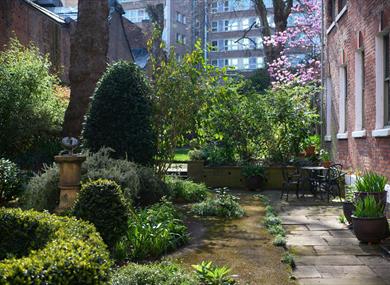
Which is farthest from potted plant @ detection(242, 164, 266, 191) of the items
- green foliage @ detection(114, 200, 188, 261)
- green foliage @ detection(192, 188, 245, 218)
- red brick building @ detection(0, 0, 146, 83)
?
red brick building @ detection(0, 0, 146, 83)

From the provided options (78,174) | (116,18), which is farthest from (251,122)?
(116,18)

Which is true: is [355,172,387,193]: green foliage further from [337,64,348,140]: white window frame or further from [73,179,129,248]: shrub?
[337,64,348,140]: white window frame

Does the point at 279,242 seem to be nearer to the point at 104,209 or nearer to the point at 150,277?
the point at 104,209

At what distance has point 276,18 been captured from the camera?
23.4 metres

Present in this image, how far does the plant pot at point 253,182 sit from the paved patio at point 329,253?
4.11m

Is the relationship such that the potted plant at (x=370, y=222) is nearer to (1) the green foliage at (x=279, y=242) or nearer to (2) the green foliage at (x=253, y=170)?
(1) the green foliage at (x=279, y=242)

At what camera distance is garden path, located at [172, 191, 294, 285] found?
558cm

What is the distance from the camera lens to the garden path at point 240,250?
18.3 feet

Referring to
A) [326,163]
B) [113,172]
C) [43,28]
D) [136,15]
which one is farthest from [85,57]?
[136,15]

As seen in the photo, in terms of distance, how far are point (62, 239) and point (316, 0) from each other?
24.0 m

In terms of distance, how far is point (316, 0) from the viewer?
2527 cm

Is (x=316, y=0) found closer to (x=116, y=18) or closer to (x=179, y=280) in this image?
(x=116, y=18)

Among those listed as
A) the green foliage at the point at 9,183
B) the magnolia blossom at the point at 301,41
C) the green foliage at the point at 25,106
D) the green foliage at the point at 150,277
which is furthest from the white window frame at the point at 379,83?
the magnolia blossom at the point at 301,41

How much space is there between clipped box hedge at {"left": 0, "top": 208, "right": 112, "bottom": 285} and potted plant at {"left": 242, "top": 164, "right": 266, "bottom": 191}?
32.1ft
